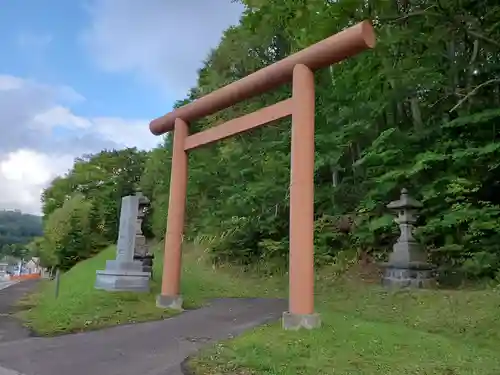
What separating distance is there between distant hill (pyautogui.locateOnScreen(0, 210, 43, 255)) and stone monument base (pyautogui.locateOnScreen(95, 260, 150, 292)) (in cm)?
7815

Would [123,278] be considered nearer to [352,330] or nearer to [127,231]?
[127,231]

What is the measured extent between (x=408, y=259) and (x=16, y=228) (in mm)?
100070

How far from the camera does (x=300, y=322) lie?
19.8ft

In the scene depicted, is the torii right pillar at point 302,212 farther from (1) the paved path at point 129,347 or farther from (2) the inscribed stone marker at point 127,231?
(2) the inscribed stone marker at point 127,231

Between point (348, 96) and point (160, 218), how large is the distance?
1425cm

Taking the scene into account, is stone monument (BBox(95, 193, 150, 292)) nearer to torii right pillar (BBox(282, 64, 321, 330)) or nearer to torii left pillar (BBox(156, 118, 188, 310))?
torii left pillar (BBox(156, 118, 188, 310))

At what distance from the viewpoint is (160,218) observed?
966 inches

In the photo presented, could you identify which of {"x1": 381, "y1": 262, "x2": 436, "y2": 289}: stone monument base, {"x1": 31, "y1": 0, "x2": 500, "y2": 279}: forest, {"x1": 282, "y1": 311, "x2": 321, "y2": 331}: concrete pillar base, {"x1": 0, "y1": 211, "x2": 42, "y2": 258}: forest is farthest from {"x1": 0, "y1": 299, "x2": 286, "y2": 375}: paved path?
{"x1": 0, "y1": 211, "x2": 42, "y2": 258}: forest

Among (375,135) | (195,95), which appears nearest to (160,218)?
(195,95)

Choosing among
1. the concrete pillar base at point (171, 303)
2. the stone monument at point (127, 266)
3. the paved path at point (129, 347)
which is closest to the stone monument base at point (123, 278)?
the stone monument at point (127, 266)

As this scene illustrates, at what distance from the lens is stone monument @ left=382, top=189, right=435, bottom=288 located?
972cm

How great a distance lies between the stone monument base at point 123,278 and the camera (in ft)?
32.0

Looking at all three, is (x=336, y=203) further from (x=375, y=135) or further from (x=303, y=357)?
(x=303, y=357)

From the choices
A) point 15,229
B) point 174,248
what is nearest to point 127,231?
point 174,248
